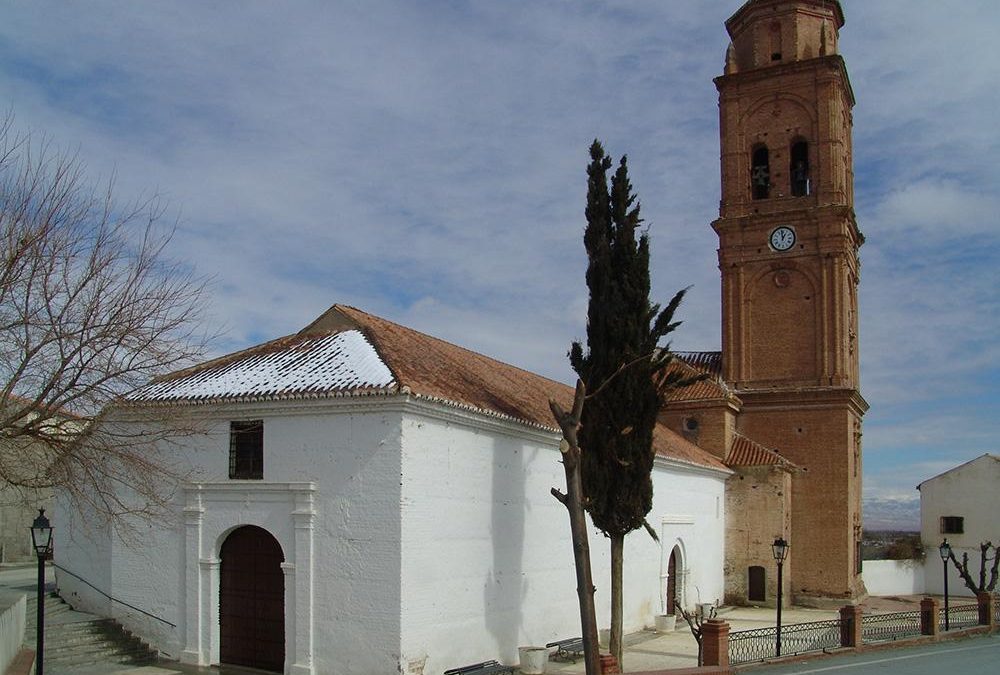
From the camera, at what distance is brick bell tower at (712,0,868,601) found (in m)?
29.0

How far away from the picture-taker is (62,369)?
457 inches

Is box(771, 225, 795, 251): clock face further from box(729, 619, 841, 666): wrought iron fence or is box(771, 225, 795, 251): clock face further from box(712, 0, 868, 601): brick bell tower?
box(729, 619, 841, 666): wrought iron fence

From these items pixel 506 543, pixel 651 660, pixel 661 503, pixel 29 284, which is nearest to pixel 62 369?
pixel 29 284

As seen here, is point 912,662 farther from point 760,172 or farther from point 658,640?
point 760,172

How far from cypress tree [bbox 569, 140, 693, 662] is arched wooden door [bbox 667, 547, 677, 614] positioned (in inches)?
309

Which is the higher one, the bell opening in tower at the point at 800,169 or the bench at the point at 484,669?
the bell opening in tower at the point at 800,169

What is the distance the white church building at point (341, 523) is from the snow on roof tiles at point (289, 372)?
0.05 m

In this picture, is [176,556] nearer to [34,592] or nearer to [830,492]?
[34,592]

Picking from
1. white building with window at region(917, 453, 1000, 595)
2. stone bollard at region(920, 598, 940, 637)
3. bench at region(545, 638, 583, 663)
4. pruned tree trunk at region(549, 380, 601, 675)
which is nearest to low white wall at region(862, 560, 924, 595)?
white building with window at region(917, 453, 1000, 595)

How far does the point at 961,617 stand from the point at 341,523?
813 inches

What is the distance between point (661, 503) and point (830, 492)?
8413 mm

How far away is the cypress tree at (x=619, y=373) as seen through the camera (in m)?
16.8

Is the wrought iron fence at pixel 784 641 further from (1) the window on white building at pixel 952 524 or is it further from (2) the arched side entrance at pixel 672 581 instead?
(1) the window on white building at pixel 952 524

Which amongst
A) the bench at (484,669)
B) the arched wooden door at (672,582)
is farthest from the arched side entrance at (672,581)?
the bench at (484,669)
